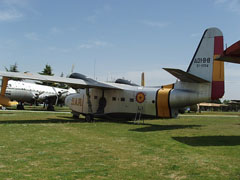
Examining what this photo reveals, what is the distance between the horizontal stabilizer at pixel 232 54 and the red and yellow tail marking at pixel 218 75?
5056 millimetres

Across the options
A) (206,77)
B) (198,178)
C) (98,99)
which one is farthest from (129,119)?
(198,178)

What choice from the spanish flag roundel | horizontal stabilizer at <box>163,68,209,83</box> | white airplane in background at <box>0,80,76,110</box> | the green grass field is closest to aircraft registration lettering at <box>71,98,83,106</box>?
the spanish flag roundel

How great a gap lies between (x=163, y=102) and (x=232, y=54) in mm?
8559

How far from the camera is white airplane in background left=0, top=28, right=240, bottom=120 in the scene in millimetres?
16484

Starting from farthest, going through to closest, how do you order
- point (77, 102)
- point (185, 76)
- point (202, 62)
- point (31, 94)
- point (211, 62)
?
point (31, 94) → point (77, 102) → point (202, 62) → point (211, 62) → point (185, 76)

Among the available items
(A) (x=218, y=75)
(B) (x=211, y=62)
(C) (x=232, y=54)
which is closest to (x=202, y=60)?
(B) (x=211, y=62)

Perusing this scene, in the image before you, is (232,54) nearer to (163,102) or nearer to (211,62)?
(211,62)

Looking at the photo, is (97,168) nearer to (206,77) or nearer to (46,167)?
(46,167)

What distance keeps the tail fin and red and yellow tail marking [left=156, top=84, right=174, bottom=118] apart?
2.28 m

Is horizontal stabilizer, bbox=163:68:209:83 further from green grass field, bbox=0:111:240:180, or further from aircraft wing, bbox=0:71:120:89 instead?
aircraft wing, bbox=0:71:120:89

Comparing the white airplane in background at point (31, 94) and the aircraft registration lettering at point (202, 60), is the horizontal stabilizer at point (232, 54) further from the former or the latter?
the white airplane in background at point (31, 94)

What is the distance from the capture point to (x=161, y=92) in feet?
61.5

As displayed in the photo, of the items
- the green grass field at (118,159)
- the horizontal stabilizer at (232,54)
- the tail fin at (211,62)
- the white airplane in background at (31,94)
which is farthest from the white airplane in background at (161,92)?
the white airplane in background at (31,94)

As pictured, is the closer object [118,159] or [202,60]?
[118,159]
